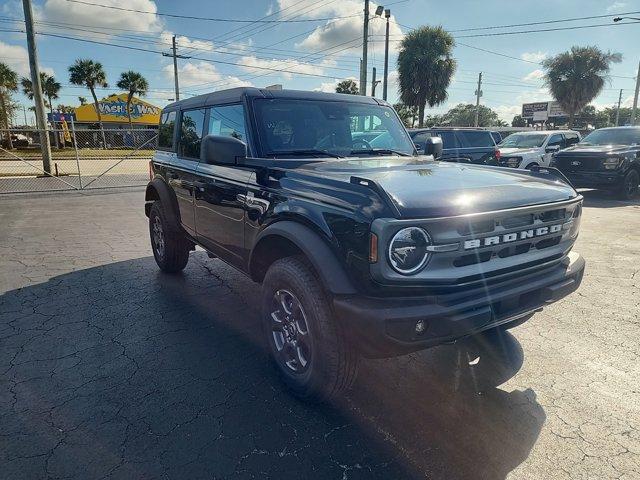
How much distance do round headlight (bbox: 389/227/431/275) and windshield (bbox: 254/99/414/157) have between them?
1.46 m

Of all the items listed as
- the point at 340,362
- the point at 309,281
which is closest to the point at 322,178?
the point at 309,281

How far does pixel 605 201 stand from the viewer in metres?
11.1

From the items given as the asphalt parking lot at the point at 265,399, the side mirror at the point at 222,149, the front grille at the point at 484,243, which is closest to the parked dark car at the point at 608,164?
the asphalt parking lot at the point at 265,399

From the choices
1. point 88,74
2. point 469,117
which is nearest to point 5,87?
point 88,74

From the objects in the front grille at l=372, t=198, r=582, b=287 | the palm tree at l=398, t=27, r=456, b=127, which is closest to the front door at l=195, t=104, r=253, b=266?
the front grille at l=372, t=198, r=582, b=287

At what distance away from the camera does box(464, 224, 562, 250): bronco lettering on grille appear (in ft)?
7.72

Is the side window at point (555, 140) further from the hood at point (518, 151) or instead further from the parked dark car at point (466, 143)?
the parked dark car at point (466, 143)

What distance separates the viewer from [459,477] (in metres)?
2.16

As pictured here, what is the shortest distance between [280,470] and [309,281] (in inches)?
39.5

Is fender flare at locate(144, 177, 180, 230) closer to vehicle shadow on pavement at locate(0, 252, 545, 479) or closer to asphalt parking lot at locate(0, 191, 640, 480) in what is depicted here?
asphalt parking lot at locate(0, 191, 640, 480)

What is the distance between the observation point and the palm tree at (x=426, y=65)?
2891cm

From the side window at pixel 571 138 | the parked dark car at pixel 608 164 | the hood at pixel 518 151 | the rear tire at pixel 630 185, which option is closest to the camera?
the parked dark car at pixel 608 164

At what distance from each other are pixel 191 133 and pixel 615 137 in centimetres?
1226

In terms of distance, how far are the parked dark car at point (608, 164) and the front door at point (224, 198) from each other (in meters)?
10.5
